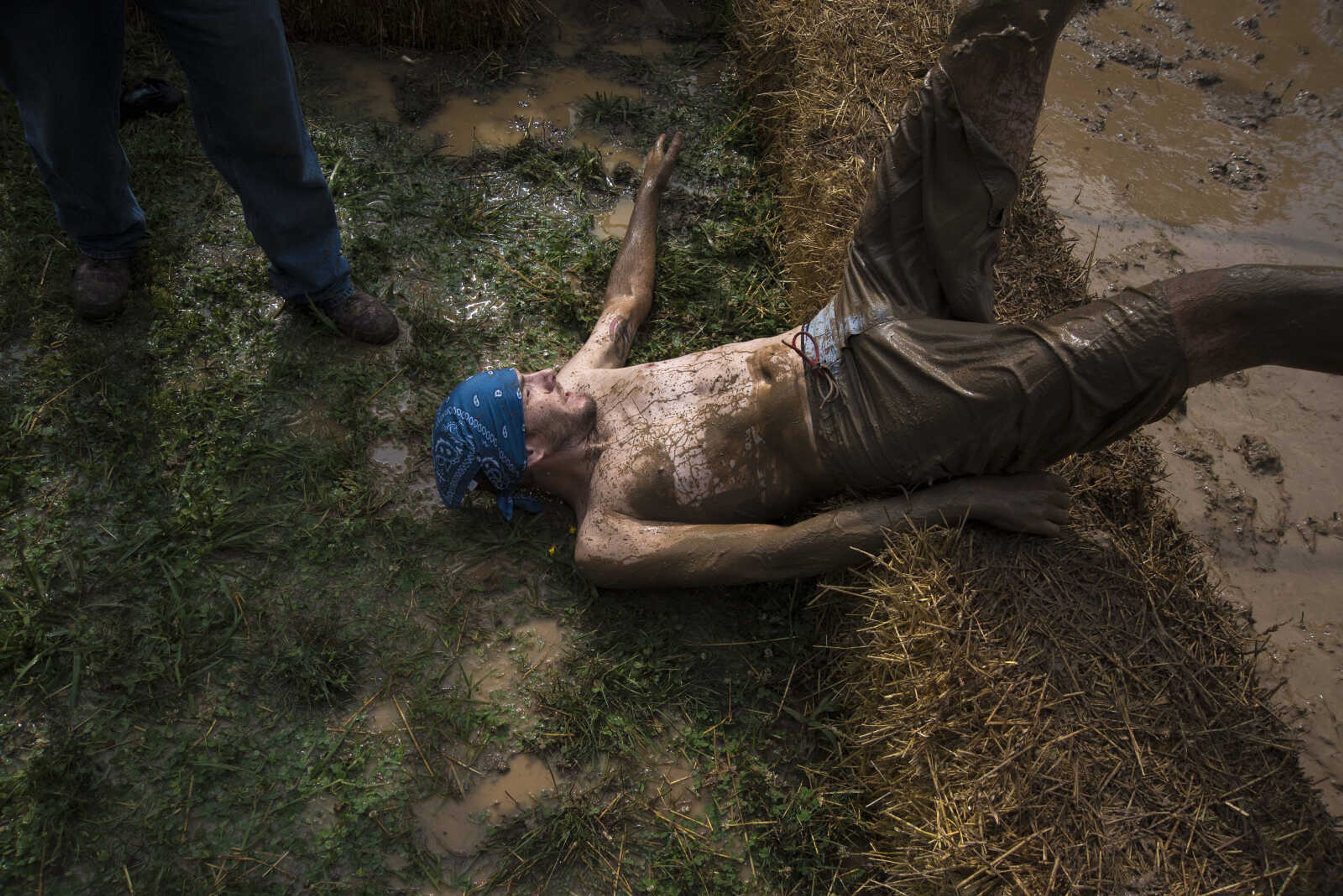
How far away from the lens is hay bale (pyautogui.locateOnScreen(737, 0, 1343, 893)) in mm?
2516

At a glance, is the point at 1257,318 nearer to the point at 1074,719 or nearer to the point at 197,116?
the point at 1074,719

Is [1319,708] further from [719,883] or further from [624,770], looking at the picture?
[624,770]

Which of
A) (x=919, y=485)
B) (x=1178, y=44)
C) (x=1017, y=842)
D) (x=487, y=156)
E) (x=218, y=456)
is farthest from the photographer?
(x=1178, y=44)

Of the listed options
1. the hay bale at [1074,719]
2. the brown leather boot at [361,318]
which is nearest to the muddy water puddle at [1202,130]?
the hay bale at [1074,719]

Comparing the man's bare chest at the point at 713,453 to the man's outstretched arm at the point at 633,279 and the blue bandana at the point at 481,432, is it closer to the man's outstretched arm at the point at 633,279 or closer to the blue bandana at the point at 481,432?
the blue bandana at the point at 481,432

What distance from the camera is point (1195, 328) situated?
2.57 metres

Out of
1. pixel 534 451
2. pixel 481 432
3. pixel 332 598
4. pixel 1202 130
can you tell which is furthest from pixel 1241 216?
pixel 332 598

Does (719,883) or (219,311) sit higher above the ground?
(219,311)

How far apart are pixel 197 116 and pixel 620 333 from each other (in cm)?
180

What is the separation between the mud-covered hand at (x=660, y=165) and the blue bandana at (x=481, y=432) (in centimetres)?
143

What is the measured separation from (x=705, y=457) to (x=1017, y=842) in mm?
1538

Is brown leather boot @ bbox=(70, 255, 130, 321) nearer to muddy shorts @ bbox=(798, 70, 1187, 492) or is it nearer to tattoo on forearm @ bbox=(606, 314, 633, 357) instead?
tattoo on forearm @ bbox=(606, 314, 633, 357)

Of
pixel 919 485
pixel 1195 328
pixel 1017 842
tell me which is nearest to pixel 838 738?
pixel 1017 842

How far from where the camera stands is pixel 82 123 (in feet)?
11.1
